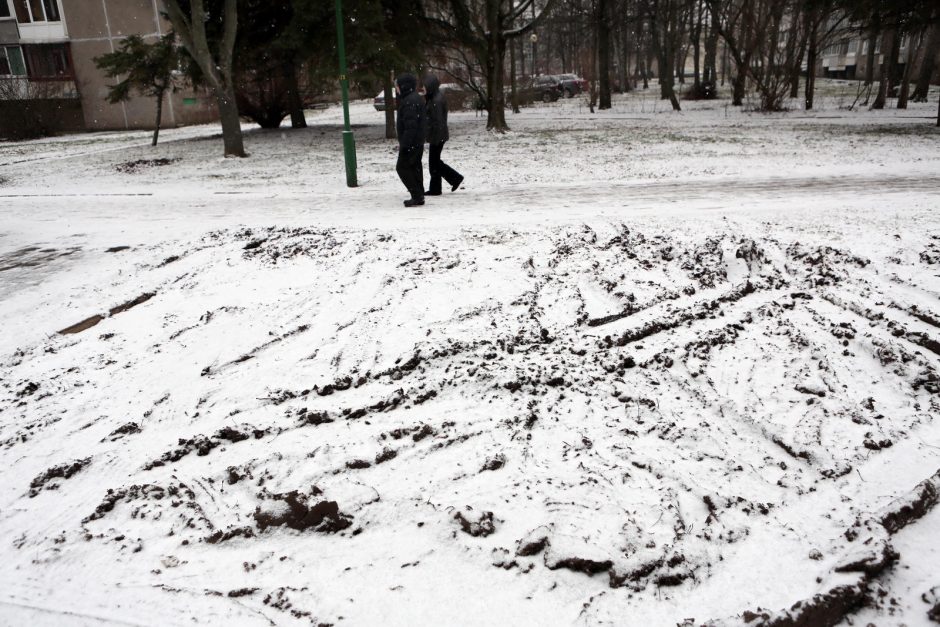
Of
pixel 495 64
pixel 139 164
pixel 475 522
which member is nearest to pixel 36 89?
pixel 139 164

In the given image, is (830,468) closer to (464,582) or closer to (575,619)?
(575,619)

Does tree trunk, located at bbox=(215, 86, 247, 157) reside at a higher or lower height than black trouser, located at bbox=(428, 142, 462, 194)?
higher

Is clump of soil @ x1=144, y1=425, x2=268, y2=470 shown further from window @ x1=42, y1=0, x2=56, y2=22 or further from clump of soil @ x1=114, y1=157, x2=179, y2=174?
A: window @ x1=42, y1=0, x2=56, y2=22

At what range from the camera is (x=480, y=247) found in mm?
6145

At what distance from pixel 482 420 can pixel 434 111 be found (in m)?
6.16

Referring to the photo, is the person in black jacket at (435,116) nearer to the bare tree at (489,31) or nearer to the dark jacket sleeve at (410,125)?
the dark jacket sleeve at (410,125)

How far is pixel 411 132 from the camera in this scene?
8344mm

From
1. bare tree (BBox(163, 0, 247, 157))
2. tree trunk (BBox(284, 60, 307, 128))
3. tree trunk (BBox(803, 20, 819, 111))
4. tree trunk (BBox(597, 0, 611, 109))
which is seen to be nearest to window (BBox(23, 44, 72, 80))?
tree trunk (BBox(284, 60, 307, 128))

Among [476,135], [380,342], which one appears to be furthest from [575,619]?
[476,135]

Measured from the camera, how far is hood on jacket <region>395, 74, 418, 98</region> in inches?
325

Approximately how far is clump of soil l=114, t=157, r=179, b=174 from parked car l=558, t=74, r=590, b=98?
28763 millimetres

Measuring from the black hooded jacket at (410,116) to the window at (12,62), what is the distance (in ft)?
120

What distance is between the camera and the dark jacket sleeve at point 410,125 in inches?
326

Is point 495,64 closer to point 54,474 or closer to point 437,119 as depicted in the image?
point 437,119
